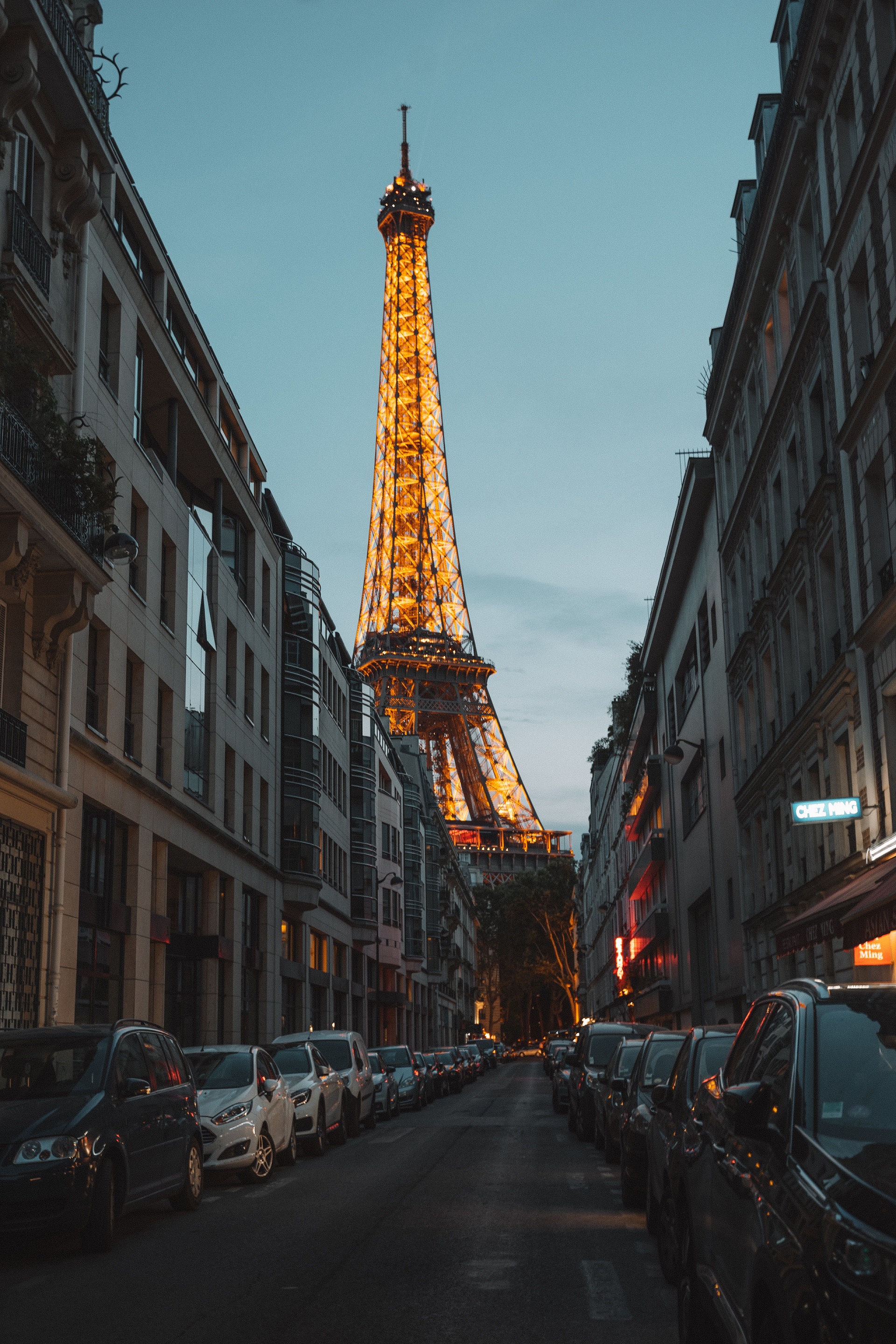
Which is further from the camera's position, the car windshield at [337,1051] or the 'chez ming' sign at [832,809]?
the car windshield at [337,1051]

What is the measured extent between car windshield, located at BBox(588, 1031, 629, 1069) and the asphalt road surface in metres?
6.66

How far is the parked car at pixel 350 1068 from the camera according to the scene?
2459 centimetres

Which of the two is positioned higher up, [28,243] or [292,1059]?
[28,243]

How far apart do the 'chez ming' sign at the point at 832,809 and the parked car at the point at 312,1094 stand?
8112mm

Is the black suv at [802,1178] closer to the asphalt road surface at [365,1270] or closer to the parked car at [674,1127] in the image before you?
the parked car at [674,1127]

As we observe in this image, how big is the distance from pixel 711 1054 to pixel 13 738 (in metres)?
12.0

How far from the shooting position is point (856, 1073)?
5125 millimetres

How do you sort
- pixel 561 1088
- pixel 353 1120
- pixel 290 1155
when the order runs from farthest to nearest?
pixel 561 1088 < pixel 353 1120 < pixel 290 1155

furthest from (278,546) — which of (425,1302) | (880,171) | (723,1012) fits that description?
(425,1302)

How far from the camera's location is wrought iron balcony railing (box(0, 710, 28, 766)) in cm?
1839

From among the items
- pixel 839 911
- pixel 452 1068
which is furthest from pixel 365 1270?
pixel 452 1068

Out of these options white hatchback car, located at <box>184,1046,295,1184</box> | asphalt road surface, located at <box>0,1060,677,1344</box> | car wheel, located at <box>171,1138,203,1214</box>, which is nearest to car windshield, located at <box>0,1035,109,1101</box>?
asphalt road surface, located at <box>0,1060,677,1344</box>

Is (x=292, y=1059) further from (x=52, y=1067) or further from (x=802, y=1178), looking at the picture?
(x=802, y=1178)

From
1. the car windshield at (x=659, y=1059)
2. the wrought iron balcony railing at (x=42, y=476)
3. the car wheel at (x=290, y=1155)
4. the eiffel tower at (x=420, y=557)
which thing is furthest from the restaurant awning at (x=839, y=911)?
the eiffel tower at (x=420, y=557)
